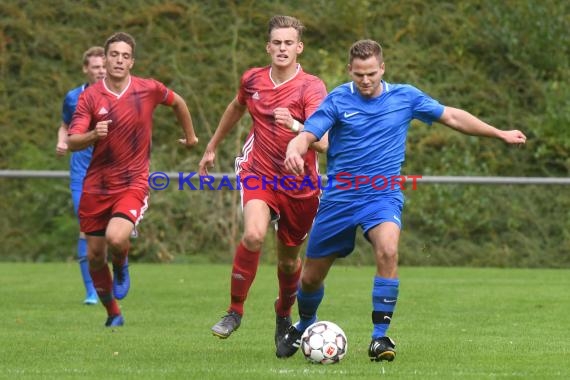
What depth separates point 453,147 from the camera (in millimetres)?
20547

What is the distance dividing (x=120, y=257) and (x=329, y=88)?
1052cm

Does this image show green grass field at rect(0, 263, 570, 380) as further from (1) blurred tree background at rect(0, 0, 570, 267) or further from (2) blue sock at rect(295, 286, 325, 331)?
(1) blurred tree background at rect(0, 0, 570, 267)

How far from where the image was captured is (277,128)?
339 inches

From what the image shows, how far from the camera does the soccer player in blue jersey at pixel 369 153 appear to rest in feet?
25.1

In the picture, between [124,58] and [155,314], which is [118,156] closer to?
[124,58]

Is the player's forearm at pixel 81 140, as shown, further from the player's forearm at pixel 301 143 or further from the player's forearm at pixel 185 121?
the player's forearm at pixel 301 143

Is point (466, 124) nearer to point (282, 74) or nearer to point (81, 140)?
point (282, 74)

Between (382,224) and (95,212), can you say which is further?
(95,212)

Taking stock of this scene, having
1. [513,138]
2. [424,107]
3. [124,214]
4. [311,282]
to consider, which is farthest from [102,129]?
[513,138]

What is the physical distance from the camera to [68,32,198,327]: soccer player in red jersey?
32.8ft

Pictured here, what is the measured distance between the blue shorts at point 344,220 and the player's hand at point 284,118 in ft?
1.85

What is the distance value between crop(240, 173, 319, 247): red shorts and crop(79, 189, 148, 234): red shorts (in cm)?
164

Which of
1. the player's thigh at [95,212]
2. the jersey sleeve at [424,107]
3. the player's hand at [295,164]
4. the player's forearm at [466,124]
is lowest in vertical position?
the player's thigh at [95,212]

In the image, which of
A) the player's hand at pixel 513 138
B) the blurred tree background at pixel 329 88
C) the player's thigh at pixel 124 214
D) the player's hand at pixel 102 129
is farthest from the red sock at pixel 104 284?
the blurred tree background at pixel 329 88
